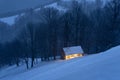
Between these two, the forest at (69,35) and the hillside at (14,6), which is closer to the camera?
the forest at (69,35)

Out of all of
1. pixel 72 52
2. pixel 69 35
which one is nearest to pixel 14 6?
pixel 69 35

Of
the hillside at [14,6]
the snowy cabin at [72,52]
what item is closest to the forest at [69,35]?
the snowy cabin at [72,52]

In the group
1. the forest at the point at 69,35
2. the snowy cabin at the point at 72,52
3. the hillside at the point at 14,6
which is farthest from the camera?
the hillside at the point at 14,6

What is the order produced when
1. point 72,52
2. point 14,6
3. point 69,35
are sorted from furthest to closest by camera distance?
point 14,6 → point 69,35 → point 72,52

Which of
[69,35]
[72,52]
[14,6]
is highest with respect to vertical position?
[14,6]

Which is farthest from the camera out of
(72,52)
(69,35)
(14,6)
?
(14,6)

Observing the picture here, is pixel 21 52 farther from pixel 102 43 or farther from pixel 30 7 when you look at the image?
pixel 30 7

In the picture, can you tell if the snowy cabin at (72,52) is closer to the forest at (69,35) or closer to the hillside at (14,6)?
the forest at (69,35)

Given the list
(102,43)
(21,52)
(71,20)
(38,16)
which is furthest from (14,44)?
(38,16)

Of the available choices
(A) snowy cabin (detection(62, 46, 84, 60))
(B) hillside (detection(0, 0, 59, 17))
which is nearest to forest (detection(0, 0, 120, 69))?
(A) snowy cabin (detection(62, 46, 84, 60))

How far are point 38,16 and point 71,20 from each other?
3460cm

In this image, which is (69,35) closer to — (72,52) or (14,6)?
(72,52)

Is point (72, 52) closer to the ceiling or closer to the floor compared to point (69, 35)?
closer to the floor

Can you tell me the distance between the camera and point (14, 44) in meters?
44.2
